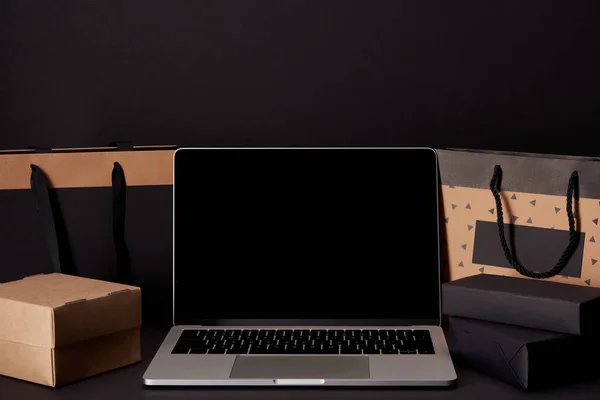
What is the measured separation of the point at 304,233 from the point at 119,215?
28cm

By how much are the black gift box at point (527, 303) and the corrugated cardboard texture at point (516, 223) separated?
51 mm

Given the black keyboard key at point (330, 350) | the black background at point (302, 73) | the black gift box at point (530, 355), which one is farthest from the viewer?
the black background at point (302, 73)

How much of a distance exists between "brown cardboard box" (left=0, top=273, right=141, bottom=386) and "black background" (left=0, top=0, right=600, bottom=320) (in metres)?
0.43

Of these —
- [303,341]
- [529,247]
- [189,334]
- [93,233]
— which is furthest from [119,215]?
[529,247]

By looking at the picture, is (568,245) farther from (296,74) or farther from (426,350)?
(296,74)

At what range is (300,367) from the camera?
99 cm

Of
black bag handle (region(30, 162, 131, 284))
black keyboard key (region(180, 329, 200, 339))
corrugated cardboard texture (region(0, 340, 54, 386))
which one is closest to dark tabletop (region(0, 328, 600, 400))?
corrugated cardboard texture (region(0, 340, 54, 386))

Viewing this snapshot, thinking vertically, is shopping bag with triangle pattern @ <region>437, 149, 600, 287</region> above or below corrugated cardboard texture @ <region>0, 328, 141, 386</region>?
above

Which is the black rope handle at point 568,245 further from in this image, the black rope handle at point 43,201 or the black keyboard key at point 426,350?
the black rope handle at point 43,201

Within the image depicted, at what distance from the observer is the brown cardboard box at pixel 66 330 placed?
3.17 ft

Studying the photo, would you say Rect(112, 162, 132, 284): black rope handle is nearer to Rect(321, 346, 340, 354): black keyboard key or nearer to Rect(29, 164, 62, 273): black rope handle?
Rect(29, 164, 62, 273): black rope handle

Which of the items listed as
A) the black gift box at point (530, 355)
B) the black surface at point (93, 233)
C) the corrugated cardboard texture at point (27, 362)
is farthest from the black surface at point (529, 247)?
the corrugated cardboard texture at point (27, 362)

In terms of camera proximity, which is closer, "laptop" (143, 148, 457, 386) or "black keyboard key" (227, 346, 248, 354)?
"black keyboard key" (227, 346, 248, 354)

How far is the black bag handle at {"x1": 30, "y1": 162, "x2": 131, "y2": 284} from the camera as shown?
3.89 feet
